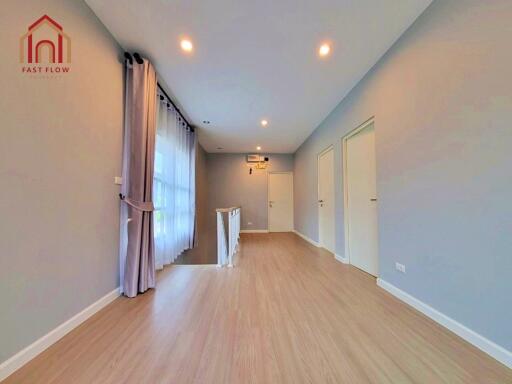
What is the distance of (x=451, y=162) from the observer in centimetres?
166

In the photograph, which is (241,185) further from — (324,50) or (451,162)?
(451,162)

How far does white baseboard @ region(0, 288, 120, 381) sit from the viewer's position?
3.98 ft

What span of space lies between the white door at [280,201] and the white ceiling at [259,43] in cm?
367

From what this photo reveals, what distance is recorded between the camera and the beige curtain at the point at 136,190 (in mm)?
2266

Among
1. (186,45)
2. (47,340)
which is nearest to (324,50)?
(186,45)

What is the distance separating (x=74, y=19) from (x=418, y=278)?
3742 mm

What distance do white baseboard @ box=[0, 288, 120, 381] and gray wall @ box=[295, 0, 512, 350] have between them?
2.97 meters

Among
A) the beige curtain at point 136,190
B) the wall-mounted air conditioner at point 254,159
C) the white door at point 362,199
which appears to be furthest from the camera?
the wall-mounted air conditioner at point 254,159

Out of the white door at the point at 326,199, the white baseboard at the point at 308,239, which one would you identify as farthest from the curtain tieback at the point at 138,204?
the white baseboard at the point at 308,239

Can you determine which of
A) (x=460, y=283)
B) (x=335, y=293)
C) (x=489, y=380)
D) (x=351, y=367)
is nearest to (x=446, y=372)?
(x=489, y=380)

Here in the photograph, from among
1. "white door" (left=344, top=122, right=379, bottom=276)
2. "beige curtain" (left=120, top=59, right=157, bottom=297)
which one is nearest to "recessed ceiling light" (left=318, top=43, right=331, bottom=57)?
"white door" (left=344, top=122, right=379, bottom=276)

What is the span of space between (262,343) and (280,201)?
19.3ft

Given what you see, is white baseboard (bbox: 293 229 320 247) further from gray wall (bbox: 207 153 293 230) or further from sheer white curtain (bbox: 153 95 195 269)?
sheer white curtain (bbox: 153 95 195 269)

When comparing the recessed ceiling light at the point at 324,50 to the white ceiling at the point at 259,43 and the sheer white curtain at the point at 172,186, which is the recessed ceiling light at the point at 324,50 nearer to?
the white ceiling at the point at 259,43
